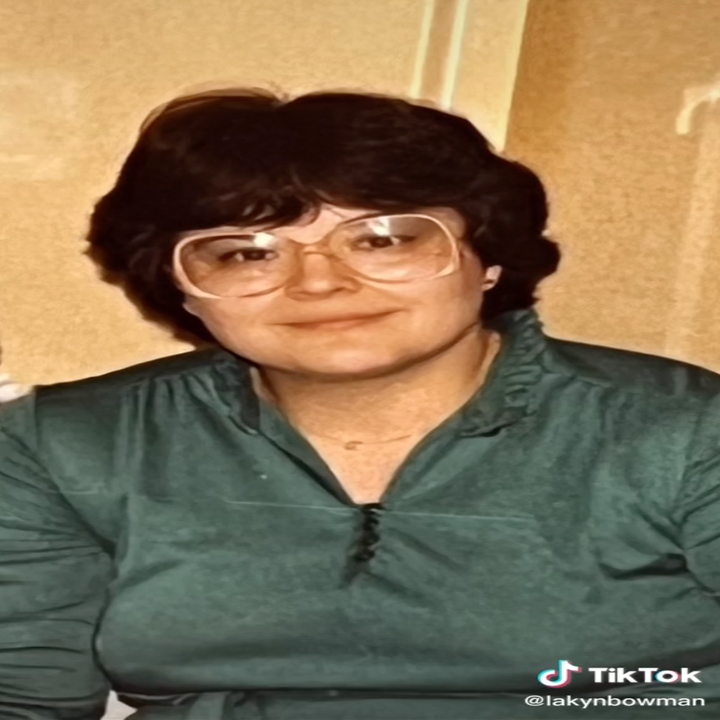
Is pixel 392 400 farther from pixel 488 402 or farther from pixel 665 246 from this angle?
pixel 665 246

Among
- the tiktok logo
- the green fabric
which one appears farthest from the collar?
the tiktok logo

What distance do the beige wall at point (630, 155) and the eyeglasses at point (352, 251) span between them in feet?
0.43

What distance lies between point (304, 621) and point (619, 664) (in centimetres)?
32

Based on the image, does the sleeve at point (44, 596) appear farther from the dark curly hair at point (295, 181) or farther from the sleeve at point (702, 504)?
the sleeve at point (702, 504)

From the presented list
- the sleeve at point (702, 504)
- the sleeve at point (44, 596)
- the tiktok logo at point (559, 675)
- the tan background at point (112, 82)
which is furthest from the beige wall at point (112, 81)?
the tiktok logo at point (559, 675)

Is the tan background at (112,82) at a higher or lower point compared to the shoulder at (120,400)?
higher

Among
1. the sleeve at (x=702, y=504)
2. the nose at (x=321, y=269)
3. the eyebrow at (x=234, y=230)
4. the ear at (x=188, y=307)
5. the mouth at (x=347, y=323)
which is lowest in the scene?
the sleeve at (x=702, y=504)

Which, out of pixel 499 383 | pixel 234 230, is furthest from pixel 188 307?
pixel 499 383

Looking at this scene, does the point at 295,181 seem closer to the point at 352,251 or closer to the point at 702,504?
the point at 352,251

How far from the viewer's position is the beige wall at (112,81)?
116 centimetres

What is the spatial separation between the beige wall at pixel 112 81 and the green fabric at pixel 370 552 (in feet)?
0.26

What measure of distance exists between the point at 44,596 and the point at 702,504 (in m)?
0.68

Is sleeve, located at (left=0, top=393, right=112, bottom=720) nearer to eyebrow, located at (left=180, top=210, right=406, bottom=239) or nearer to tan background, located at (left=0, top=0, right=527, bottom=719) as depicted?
tan background, located at (left=0, top=0, right=527, bottom=719)

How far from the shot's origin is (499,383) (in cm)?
117
